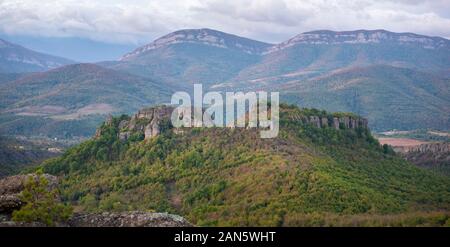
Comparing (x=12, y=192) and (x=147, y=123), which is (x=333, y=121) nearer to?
(x=147, y=123)

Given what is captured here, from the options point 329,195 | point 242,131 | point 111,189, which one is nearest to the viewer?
point 329,195

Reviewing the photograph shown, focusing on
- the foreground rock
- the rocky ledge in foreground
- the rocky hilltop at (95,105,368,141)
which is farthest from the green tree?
the rocky hilltop at (95,105,368,141)

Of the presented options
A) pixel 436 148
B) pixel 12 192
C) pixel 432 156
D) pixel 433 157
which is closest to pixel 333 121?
pixel 433 157

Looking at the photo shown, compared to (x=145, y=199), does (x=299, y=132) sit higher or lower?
higher

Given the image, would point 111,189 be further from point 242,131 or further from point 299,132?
point 299,132

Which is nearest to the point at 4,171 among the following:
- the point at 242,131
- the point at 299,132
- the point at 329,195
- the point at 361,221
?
the point at 242,131

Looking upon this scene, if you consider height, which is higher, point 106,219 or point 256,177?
point 106,219
